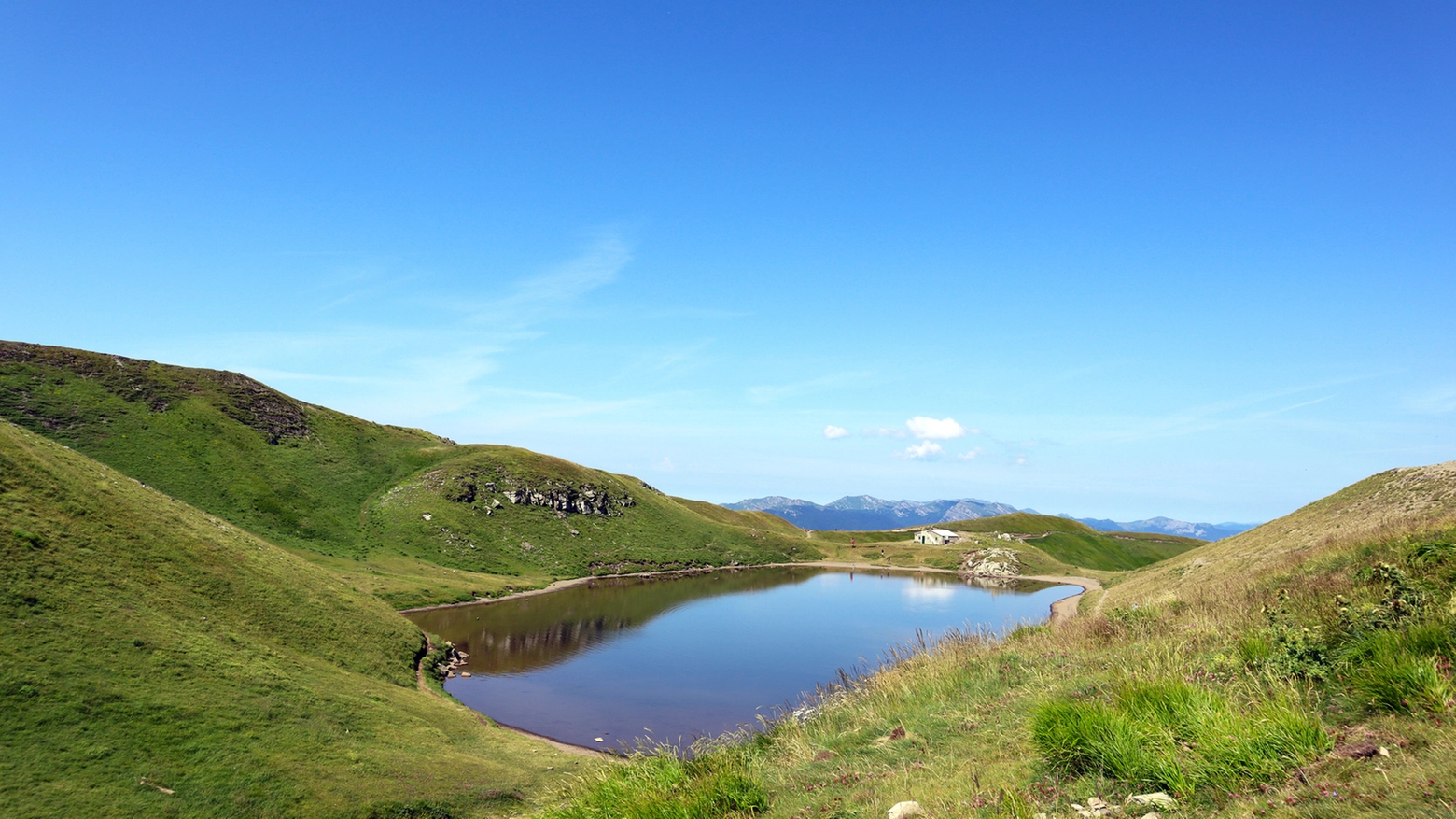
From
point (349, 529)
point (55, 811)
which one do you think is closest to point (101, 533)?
point (55, 811)

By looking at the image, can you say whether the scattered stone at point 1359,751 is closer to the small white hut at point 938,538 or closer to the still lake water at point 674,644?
the still lake water at point 674,644

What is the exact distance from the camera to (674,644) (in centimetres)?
6450

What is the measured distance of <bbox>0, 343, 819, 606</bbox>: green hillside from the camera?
85438 millimetres

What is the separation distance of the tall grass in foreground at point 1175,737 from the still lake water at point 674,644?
8915mm

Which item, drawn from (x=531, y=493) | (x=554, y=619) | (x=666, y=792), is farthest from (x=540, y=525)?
(x=666, y=792)

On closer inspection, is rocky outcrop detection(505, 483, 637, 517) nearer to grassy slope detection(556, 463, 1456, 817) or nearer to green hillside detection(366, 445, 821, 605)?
green hillside detection(366, 445, 821, 605)

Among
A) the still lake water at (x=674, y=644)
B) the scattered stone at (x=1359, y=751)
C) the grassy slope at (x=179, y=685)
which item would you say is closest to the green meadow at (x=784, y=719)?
the scattered stone at (x=1359, y=751)

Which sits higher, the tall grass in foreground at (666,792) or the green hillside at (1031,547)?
the tall grass in foreground at (666,792)

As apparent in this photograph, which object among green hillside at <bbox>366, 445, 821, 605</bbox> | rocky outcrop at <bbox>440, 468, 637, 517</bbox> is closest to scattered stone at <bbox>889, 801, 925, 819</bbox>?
green hillside at <bbox>366, 445, 821, 605</bbox>

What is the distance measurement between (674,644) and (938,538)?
124240 millimetres

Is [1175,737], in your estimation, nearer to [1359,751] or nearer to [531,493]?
[1359,751]

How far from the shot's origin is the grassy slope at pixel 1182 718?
17.9 feet

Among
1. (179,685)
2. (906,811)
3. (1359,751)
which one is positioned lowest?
(179,685)

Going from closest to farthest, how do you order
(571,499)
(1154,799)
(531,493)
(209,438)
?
1. (1154,799)
2. (209,438)
3. (531,493)
4. (571,499)
